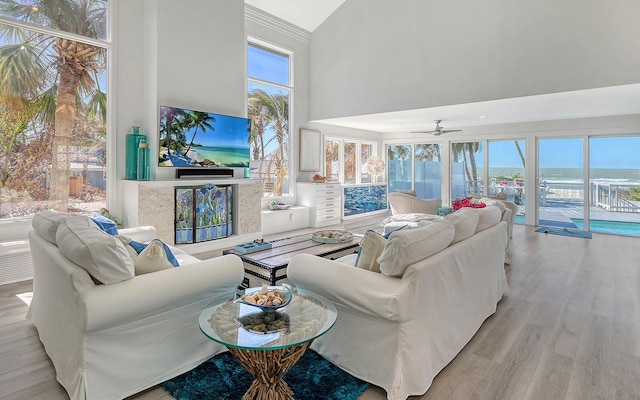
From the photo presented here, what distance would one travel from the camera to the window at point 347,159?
Result: 8773mm

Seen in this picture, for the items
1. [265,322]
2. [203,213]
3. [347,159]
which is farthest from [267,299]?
[347,159]

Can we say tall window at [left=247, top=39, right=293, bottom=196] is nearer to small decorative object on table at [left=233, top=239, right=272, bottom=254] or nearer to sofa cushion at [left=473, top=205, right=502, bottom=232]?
small decorative object on table at [left=233, top=239, right=272, bottom=254]

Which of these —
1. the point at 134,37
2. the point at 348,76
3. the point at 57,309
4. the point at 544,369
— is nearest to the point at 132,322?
the point at 57,309

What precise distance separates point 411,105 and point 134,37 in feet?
15.1

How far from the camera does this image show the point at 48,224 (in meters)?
2.37

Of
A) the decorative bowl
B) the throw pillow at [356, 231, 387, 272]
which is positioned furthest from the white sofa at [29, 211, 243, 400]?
the throw pillow at [356, 231, 387, 272]

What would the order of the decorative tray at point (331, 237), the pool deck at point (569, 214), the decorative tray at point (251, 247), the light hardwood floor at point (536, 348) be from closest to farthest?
the light hardwood floor at point (536, 348) < the decorative tray at point (251, 247) < the decorative tray at point (331, 237) < the pool deck at point (569, 214)

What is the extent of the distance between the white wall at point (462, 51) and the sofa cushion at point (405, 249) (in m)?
4.29

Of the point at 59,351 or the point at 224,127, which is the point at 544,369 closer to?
the point at 59,351

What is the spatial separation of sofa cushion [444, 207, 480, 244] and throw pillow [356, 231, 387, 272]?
25.7 inches

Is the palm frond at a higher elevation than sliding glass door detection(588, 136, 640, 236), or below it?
higher

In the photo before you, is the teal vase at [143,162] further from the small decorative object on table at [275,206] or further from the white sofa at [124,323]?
the white sofa at [124,323]

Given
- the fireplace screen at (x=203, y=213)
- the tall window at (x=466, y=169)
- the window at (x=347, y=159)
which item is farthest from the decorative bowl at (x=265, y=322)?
the tall window at (x=466, y=169)

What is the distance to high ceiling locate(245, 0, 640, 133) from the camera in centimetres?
521
